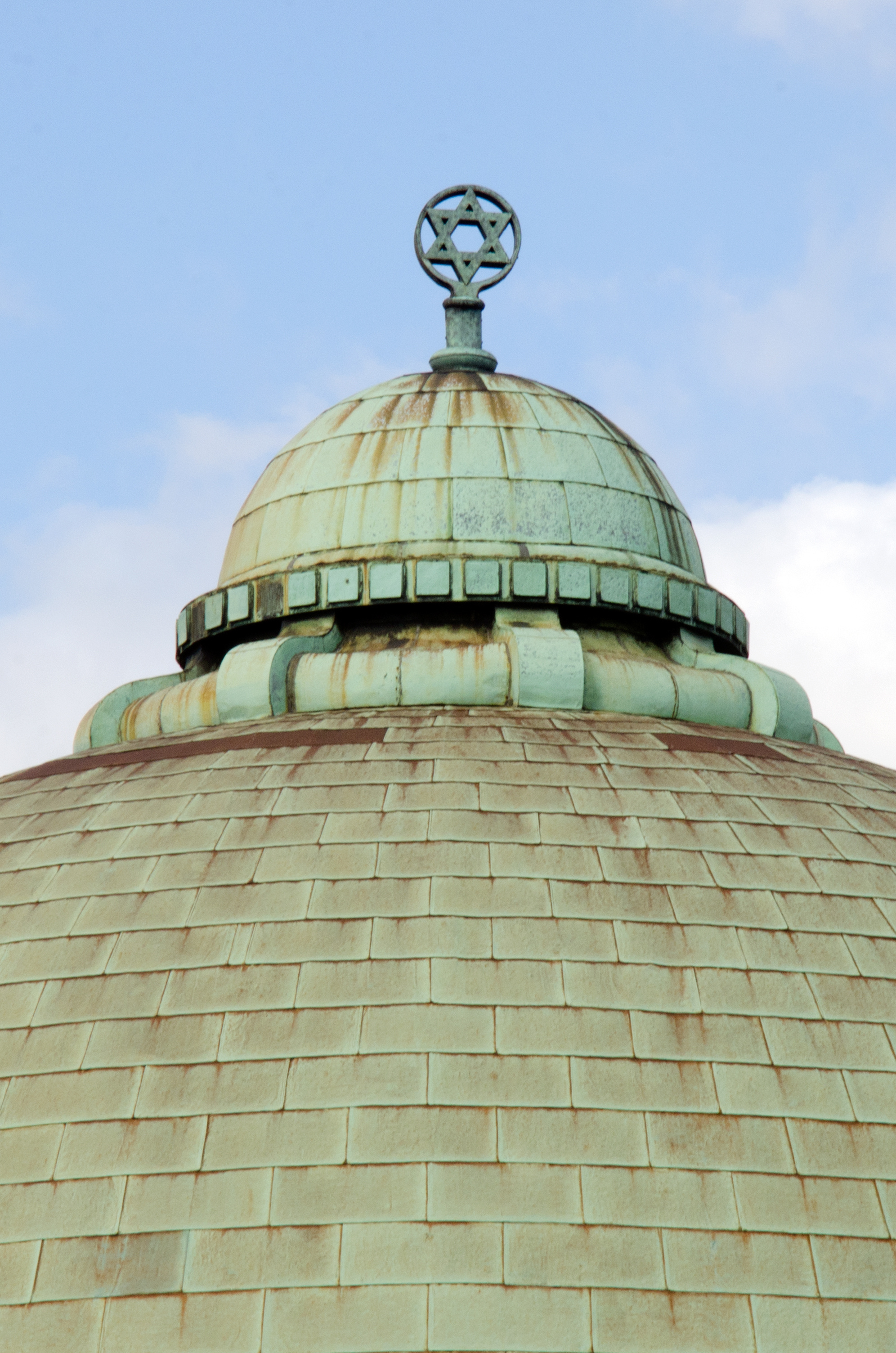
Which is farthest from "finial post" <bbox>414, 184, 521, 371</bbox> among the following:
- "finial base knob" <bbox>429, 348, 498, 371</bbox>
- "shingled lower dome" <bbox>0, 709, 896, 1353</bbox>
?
"shingled lower dome" <bbox>0, 709, 896, 1353</bbox>

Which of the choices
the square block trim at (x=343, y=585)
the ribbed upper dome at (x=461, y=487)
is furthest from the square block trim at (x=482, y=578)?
the square block trim at (x=343, y=585)

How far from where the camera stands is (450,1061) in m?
13.7

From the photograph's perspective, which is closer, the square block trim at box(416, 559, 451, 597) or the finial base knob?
the square block trim at box(416, 559, 451, 597)

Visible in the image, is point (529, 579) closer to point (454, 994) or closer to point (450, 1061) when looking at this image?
point (454, 994)

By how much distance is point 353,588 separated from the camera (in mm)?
19734

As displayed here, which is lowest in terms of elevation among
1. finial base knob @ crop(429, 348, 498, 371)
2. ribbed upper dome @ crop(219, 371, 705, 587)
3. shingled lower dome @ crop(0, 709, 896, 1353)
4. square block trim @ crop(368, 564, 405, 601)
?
shingled lower dome @ crop(0, 709, 896, 1353)

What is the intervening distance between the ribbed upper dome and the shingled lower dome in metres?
3.70

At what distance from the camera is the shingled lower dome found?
1256cm

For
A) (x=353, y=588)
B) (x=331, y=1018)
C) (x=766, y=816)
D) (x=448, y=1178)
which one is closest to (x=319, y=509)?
(x=353, y=588)

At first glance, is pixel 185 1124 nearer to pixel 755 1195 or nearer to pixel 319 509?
pixel 755 1195

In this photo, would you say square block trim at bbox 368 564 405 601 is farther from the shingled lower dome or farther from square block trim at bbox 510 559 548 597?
the shingled lower dome

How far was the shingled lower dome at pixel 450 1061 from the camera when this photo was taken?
12.6m

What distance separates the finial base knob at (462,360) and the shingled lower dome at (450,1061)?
7.14 m

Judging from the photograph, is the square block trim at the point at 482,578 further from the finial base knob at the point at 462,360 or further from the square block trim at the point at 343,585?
the finial base knob at the point at 462,360
